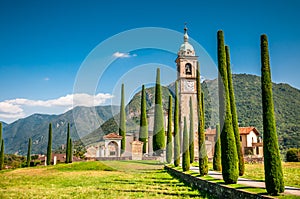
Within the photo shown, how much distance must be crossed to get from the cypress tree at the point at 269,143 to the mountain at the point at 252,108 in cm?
3928

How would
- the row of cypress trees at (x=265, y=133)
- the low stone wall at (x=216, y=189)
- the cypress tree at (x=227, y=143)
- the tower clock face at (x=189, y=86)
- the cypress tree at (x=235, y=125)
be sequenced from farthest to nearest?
1. the tower clock face at (x=189, y=86)
2. the cypress tree at (x=235, y=125)
3. the cypress tree at (x=227, y=143)
4. the low stone wall at (x=216, y=189)
5. the row of cypress trees at (x=265, y=133)

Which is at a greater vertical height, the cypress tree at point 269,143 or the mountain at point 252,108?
the mountain at point 252,108

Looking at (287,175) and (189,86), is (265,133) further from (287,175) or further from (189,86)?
(189,86)

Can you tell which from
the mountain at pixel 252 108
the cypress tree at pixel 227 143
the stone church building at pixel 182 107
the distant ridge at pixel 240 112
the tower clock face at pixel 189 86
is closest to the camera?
the cypress tree at pixel 227 143

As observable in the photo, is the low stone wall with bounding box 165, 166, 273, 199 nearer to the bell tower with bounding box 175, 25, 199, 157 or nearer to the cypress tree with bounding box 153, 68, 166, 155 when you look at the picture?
the cypress tree with bounding box 153, 68, 166, 155

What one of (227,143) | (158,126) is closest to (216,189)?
(227,143)

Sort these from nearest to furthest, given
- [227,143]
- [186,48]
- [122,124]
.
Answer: [227,143] → [186,48] → [122,124]

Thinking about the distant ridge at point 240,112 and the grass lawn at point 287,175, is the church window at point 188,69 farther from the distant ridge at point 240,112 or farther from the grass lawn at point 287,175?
the grass lawn at point 287,175

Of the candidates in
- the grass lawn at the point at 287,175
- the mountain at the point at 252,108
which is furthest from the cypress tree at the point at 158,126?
the grass lawn at the point at 287,175

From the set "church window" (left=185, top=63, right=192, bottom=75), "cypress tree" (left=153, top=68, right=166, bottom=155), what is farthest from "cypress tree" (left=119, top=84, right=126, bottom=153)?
"church window" (left=185, top=63, right=192, bottom=75)

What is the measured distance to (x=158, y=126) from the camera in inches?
1513

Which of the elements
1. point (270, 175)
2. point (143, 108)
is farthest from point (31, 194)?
point (143, 108)

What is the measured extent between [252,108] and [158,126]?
40.5 meters

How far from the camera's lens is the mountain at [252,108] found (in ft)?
180
